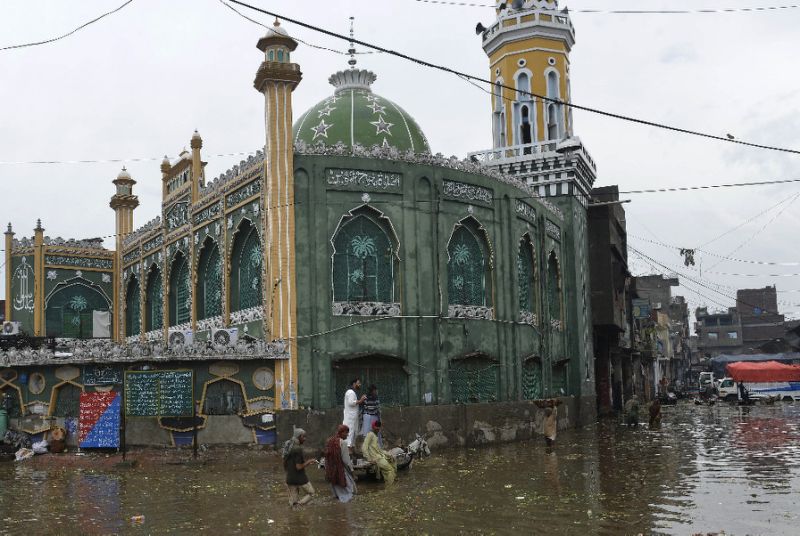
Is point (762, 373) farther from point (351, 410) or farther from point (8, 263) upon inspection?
point (8, 263)

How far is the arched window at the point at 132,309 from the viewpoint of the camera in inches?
1347

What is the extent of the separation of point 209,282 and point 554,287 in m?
13.0

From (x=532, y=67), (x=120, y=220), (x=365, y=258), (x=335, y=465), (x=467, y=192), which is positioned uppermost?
(x=532, y=67)

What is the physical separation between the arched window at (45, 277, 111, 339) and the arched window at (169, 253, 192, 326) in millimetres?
6872

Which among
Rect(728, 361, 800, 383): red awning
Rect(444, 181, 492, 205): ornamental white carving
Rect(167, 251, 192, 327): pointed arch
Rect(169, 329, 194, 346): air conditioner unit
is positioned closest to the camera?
Rect(444, 181, 492, 205): ornamental white carving

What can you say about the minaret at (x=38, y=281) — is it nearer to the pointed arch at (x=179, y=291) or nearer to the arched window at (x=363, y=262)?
the pointed arch at (x=179, y=291)

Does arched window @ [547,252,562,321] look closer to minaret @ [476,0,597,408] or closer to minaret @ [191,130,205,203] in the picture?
minaret @ [476,0,597,408]

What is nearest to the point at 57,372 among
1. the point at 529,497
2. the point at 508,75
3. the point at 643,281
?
the point at 529,497

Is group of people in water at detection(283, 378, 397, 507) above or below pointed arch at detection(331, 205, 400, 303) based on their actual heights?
below

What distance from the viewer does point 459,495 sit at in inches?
544

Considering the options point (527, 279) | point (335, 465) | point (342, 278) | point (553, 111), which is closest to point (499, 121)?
point (553, 111)

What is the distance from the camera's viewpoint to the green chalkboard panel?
65.7 feet

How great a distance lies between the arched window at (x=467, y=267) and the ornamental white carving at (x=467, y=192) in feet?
2.72

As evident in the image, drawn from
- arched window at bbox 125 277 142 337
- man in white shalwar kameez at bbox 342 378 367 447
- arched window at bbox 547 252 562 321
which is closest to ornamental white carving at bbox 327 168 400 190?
man in white shalwar kameez at bbox 342 378 367 447
